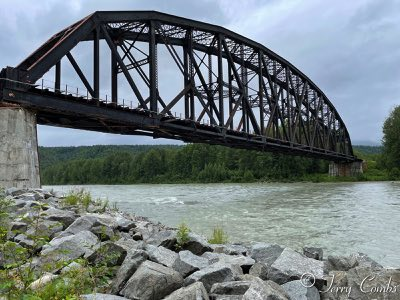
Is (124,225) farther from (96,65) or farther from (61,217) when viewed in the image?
(96,65)

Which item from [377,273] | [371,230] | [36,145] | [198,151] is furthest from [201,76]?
[198,151]

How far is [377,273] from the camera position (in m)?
6.14

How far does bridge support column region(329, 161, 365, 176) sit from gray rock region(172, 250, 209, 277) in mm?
104627

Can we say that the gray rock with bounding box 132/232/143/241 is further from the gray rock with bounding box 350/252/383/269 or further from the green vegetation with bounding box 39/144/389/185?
the green vegetation with bounding box 39/144/389/185

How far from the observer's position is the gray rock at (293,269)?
19.8 ft

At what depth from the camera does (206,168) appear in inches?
5743

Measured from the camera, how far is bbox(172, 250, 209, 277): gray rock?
19.8 ft

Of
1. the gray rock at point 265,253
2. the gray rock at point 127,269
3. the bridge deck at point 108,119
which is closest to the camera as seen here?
the gray rock at point 127,269

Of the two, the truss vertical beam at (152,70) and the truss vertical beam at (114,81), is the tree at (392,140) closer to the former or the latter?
the truss vertical beam at (152,70)

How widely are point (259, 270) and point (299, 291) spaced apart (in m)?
1.18

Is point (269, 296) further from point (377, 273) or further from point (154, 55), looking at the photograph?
point (154, 55)

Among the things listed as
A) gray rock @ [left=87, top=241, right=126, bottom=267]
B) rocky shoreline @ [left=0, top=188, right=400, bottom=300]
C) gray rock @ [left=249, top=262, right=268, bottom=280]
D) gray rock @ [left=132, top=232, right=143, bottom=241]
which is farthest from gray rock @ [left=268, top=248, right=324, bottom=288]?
gray rock @ [left=132, top=232, right=143, bottom=241]

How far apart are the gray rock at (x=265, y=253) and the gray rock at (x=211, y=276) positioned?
6.39 ft

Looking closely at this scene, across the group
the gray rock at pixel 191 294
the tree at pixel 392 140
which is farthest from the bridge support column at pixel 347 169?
the gray rock at pixel 191 294
